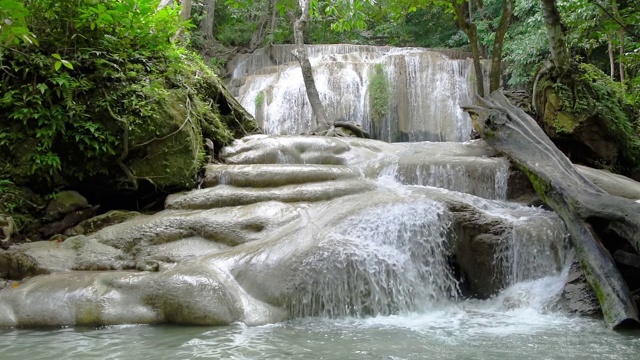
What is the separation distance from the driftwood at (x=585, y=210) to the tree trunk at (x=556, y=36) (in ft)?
4.87

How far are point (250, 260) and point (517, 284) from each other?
2.62 m

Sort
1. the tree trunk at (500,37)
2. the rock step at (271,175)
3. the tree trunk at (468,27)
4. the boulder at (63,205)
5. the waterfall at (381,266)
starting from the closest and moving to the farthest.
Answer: the waterfall at (381,266) → the boulder at (63,205) → the rock step at (271,175) → the tree trunk at (468,27) → the tree trunk at (500,37)

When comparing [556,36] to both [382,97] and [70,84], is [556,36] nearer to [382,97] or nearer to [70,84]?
[382,97]

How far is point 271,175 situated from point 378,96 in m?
6.34

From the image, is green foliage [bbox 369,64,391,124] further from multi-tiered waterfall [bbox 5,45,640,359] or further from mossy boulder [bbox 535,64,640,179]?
multi-tiered waterfall [bbox 5,45,640,359]

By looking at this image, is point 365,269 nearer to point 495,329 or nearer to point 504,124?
point 495,329

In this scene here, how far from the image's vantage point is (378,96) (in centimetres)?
1205

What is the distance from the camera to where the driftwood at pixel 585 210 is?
4.11m

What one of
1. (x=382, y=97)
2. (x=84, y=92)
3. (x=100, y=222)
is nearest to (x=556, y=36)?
(x=382, y=97)

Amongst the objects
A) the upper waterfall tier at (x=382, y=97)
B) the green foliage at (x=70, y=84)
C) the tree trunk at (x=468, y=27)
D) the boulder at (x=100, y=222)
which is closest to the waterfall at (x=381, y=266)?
the boulder at (x=100, y=222)

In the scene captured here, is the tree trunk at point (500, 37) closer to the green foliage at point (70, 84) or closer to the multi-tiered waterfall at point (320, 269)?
the multi-tiered waterfall at point (320, 269)

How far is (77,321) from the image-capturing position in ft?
13.7

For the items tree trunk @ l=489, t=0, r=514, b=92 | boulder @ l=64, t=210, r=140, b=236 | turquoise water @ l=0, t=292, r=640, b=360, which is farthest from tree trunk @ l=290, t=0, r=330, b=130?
turquoise water @ l=0, t=292, r=640, b=360

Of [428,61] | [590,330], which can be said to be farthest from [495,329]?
[428,61]
